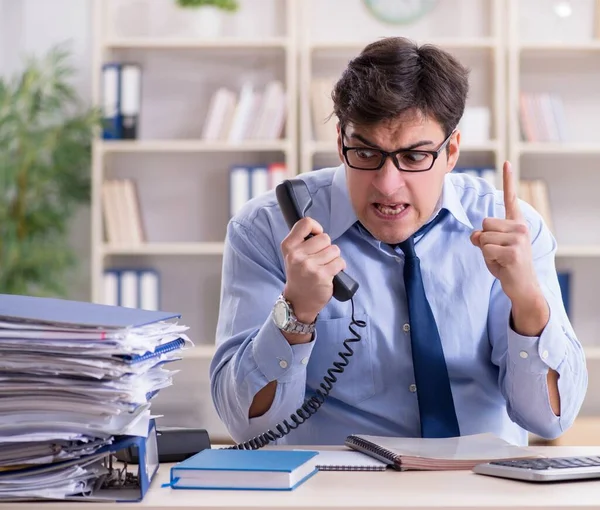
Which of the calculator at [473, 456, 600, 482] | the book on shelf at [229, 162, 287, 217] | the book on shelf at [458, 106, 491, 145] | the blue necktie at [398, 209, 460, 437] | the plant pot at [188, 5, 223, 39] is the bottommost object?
the calculator at [473, 456, 600, 482]

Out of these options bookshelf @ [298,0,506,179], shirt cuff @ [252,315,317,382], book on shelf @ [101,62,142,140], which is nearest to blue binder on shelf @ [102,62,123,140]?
book on shelf @ [101,62,142,140]

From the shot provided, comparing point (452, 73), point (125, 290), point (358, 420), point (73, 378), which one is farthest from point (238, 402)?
point (125, 290)

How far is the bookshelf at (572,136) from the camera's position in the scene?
4.23 m

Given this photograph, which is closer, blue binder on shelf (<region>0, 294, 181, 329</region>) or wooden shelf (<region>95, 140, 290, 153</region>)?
blue binder on shelf (<region>0, 294, 181, 329</region>)

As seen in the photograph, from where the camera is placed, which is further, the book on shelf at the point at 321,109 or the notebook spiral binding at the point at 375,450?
the book on shelf at the point at 321,109

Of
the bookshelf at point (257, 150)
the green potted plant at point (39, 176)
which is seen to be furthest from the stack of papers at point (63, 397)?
the bookshelf at point (257, 150)

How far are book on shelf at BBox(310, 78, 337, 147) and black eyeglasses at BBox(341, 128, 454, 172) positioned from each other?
7.77 feet

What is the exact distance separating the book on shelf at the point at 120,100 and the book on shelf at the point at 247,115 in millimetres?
320

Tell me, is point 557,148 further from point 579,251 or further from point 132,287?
point 132,287

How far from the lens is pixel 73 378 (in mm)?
1106

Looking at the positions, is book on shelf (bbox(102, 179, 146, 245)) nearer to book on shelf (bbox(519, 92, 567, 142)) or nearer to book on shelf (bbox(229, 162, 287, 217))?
book on shelf (bbox(229, 162, 287, 217))

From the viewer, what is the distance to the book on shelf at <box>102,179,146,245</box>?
13.3 feet

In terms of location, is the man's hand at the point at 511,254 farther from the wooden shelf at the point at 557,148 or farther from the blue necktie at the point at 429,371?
the wooden shelf at the point at 557,148

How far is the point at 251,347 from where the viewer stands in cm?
155
